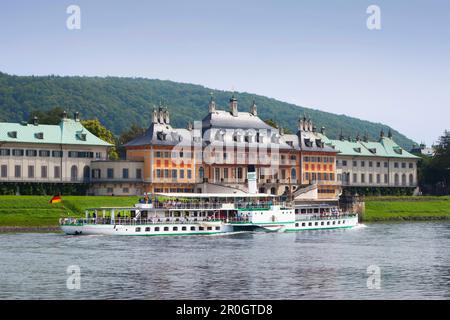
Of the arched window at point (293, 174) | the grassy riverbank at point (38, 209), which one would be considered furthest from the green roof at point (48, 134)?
the arched window at point (293, 174)

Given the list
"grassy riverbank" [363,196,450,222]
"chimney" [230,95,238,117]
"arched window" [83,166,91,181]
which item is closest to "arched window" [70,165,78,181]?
"arched window" [83,166,91,181]

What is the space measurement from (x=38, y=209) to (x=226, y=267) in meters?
57.3

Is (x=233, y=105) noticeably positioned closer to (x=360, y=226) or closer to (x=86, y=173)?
(x=86, y=173)

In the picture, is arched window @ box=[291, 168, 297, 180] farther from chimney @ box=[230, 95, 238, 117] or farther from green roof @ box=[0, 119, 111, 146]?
green roof @ box=[0, 119, 111, 146]

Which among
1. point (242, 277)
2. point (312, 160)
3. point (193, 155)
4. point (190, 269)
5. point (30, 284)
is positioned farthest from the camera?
point (312, 160)

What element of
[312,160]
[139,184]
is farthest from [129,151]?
[312,160]

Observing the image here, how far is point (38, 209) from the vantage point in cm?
12900

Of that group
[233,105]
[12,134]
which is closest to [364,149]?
[233,105]

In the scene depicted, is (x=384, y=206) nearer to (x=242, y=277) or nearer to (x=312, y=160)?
(x=312, y=160)

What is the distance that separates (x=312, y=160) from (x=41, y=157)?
176 feet

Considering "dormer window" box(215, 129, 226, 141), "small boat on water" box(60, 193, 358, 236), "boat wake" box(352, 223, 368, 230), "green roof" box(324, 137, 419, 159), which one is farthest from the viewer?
"green roof" box(324, 137, 419, 159)

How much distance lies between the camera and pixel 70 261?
80.4 m

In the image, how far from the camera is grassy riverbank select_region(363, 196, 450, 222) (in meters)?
160

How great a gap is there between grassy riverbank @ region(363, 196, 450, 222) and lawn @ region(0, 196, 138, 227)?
4256 cm
